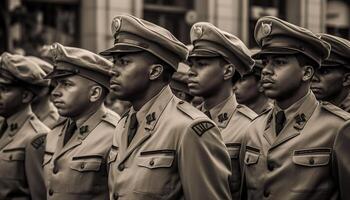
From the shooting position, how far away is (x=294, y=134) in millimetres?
6391

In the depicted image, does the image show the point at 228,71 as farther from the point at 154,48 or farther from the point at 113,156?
the point at 113,156

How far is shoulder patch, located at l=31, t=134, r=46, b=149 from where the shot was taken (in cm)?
827

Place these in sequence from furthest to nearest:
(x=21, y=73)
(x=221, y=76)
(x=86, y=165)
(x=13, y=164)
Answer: (x=21, y=73) → (x=13, y=164) → (x=221, y=76) → (x=86, y=165)

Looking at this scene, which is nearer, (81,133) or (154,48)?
(154,48)

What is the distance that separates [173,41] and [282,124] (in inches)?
37.5

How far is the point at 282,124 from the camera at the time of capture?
656 centimetres

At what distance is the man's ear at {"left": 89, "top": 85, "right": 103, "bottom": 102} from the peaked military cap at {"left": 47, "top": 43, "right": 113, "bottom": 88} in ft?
0.16

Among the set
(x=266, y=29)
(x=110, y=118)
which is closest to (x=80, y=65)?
(x=110, y=118)

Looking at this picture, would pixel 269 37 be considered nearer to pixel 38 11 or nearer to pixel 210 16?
pixel 38 11

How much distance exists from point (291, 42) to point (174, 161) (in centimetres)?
122

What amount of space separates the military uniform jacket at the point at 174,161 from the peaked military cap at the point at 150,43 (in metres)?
0.36

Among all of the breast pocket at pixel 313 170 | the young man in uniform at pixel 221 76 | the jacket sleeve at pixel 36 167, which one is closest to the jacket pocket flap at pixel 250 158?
the breast pocket at pixel 313 170

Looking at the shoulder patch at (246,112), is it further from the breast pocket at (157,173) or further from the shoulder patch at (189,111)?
the breast pocket at (157,173)

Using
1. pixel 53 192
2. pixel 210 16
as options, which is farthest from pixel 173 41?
pixel 210 16
